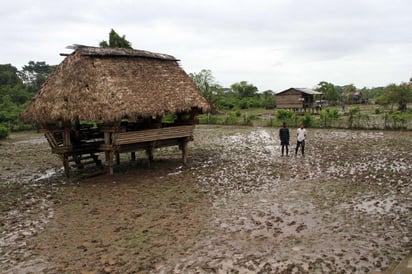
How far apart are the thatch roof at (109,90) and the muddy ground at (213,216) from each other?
7.90 ft

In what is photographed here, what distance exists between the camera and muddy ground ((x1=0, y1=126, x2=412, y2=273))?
5664 mm

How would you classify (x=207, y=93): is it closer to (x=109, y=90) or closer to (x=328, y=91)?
(x=328, y=91)

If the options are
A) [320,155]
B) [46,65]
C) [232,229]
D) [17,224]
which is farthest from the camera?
[46,65]

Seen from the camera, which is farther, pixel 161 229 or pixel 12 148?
pixel 12 148

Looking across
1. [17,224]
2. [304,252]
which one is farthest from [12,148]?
[304,252]

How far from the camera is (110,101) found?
11242 mm

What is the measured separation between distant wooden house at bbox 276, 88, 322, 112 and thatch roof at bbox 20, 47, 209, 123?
2887 centimetres

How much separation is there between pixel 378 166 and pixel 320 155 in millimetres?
3018

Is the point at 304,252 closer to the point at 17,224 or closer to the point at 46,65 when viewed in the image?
the point at 17,224

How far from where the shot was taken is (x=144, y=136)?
1243 cm

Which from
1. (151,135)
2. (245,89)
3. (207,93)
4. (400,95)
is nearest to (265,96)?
(245,89)

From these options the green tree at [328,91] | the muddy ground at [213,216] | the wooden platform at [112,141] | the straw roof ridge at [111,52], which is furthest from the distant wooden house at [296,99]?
the straw roof ridge at [111,52]

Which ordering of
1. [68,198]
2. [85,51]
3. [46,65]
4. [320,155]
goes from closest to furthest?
[68,198] < [85,51] < [320,155] < [46,65]

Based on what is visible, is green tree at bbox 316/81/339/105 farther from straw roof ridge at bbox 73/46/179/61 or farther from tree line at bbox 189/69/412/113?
straw roof ridge at bbox 73/46/179/61
